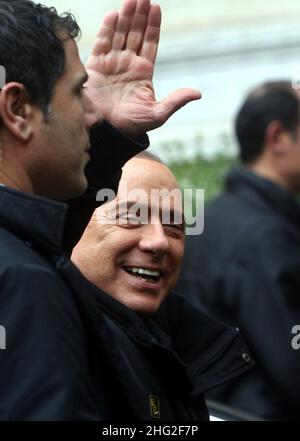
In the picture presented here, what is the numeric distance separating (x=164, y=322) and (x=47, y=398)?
59.8 inches

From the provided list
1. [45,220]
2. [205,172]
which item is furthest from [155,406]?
[205,172]

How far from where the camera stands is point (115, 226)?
13.5 feet

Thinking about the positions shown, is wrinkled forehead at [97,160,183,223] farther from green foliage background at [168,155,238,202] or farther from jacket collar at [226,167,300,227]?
green foliage background at [168,155,238,202]

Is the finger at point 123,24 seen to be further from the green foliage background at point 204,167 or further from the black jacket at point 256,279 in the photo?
the green foliage background at point 204,167

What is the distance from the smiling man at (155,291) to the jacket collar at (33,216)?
87 cm

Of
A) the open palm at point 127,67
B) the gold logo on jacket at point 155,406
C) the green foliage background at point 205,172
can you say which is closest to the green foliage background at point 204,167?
the green foliage background at point 205,172

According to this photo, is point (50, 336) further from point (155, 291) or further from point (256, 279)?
point (256, 279)

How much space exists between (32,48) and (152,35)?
77 centimetres

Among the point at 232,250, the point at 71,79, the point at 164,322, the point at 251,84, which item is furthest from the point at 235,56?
the point at 71,79

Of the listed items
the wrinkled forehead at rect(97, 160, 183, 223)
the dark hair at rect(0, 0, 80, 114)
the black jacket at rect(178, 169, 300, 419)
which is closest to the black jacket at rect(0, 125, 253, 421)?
the dark hair at rect(0, 0, 80, 114)

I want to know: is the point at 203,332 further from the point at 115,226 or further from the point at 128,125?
the point at 128,125

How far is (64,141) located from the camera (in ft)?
10.0

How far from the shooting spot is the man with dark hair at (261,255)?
18.7 ft

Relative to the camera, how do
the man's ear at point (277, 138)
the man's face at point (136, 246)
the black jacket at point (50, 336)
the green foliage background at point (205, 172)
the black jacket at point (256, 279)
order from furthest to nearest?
1. the green foliage background at point (205, 172)
2. the man's ear at point (277, 138)
3. the black jacket at point (256, 279)
4. the man's face at point (136, 246)
5. the black jacket at point (50, 336)
